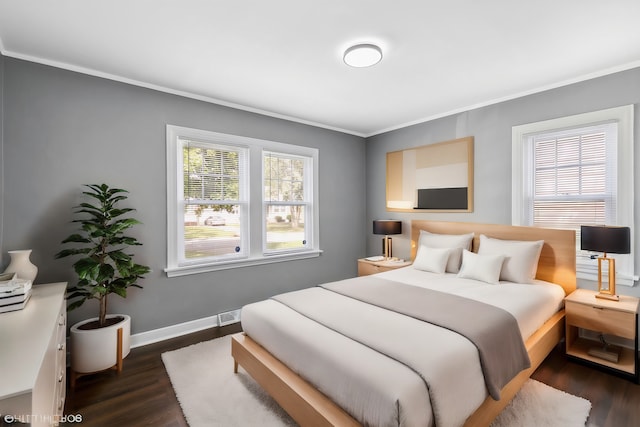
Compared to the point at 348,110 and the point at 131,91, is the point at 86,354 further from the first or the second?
the point at 348,110

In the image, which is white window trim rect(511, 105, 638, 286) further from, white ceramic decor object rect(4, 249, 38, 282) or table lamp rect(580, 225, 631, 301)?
white ceramic decor object rect(4, 249, 38, 282)

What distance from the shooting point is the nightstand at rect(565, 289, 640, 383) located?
2.32m

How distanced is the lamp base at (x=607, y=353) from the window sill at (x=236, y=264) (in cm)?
308

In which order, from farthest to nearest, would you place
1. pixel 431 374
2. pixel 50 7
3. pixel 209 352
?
pixel 209 352
pixel 50 7
pixel 431 374

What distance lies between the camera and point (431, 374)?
4.72ft

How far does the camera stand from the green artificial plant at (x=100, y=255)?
7.80 feet

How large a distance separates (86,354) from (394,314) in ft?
7.81

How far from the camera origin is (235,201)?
366 cm

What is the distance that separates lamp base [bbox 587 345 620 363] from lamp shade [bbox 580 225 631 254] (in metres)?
0.88

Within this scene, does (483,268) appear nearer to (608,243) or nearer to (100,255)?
(608,243)

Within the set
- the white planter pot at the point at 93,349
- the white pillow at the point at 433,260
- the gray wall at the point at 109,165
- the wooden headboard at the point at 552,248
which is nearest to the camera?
the white planter pot at the point at 93,349

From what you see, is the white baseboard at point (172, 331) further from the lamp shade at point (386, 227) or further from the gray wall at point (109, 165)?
the lamp shade at point (386, 227)

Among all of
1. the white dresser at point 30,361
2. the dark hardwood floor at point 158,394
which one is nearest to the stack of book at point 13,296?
the white dresser at point 30,361

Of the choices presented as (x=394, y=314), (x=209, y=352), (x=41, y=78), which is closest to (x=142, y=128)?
(x=41, y=78)
